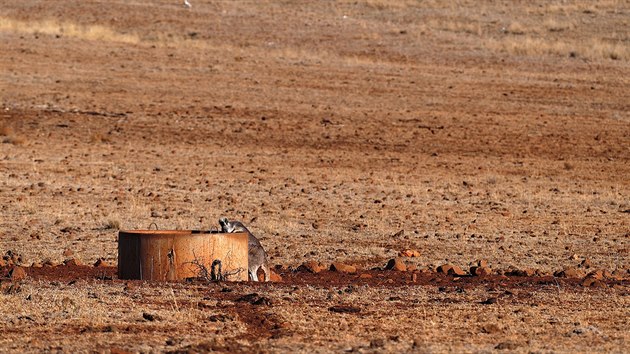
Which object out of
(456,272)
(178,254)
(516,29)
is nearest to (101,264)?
(178,254)

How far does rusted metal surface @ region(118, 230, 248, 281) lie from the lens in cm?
1005

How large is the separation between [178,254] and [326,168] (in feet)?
34.6

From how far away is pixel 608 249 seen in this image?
13.9 meters

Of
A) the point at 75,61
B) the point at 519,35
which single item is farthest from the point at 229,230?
the point at 519,35

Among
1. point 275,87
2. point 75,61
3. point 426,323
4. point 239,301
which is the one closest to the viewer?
point 426,323

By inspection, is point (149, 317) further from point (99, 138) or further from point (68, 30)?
point (68, 30)

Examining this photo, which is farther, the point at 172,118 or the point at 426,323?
the point at 172,118

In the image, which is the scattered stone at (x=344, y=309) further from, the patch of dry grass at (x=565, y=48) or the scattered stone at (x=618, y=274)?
the patch of dry grass at (x=565, y=48)

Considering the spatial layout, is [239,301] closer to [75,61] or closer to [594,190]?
[594,190]

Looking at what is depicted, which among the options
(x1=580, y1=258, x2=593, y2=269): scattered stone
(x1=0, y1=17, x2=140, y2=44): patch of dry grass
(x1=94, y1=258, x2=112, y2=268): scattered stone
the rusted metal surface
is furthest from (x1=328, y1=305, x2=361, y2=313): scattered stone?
(x1=0, y1=17, x2=140, y2=44): patch of dry grass

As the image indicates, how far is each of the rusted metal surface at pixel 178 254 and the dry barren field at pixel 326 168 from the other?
0.26 metres

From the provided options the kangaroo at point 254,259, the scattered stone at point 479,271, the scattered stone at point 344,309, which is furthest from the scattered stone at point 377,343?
the scattered stone at point 479,271

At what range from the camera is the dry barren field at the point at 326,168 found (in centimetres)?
870

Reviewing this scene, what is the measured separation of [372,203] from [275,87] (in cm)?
1092
